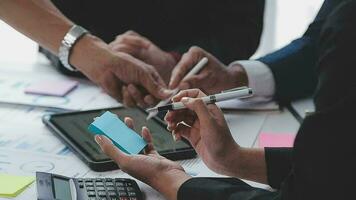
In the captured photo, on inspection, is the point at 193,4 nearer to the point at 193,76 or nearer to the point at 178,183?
the point at 193,76

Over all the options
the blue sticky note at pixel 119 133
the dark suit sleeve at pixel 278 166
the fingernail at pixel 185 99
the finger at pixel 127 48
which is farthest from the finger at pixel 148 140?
the finger at pixel 127 48

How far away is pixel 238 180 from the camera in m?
1.11

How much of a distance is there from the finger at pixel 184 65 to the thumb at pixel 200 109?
1.36 ft

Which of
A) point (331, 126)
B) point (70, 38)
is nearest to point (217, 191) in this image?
point (331, 126)

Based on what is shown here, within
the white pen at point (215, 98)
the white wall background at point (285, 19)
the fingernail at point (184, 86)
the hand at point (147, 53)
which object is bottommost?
the white wall background at point (285, 19)

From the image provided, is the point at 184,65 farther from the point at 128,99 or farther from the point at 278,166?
the point at 278,166

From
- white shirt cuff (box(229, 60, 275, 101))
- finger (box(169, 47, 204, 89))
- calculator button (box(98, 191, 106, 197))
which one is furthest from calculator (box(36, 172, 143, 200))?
white shirt cuff (box(229, 60, 275, 101))

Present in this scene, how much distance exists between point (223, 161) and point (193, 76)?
43 cm

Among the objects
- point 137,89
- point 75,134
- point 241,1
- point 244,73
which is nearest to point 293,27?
point 241,1

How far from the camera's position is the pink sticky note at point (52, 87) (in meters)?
1.60

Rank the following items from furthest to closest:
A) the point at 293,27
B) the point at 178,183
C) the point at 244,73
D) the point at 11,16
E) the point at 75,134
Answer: the point at 293,27 → the point at 244,73 → the point at 11,16 → the point at 75,134 → the point at 178,183

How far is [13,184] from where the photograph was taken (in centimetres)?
110

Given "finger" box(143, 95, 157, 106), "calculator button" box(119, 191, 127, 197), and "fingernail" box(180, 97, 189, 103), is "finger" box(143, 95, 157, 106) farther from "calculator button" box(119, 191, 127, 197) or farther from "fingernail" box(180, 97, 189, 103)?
"calculator button" box(119, 191, 127, 197)

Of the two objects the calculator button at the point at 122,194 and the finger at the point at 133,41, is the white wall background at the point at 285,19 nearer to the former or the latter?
the finger at the point at 133,41
